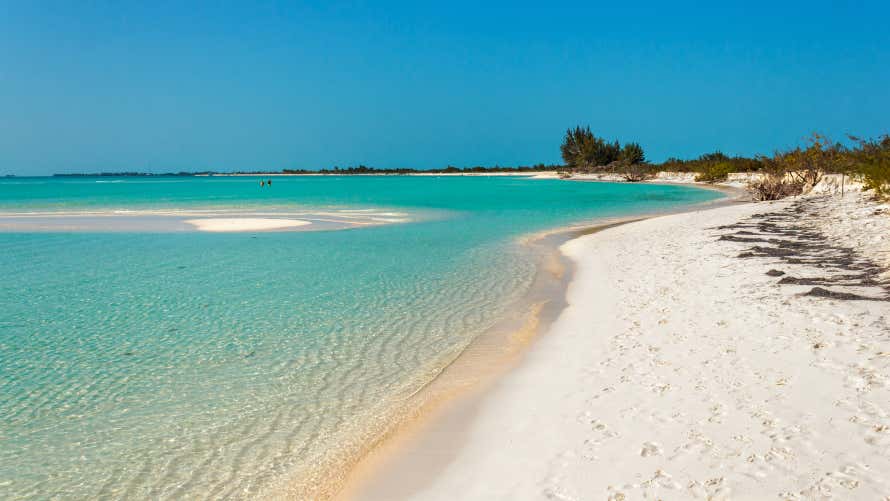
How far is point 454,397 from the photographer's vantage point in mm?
6484

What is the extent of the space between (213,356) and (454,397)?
11.5 feet

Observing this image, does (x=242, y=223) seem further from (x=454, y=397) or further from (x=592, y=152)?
(x=592, y=152)

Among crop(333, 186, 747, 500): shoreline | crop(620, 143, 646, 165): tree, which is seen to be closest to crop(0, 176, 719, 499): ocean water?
crop(333, 186, 747, 500): shoreline

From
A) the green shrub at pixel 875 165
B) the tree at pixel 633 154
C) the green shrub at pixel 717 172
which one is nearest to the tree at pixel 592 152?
the tree at pixel 633 154

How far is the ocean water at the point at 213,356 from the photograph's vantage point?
5133 mm

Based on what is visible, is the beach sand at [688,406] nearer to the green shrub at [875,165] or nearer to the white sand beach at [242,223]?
the green shrub at [875,165]

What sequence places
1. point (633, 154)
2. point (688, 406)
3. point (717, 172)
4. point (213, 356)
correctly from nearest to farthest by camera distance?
1. point (688, 406)
2. point (213, 356)
3. point (717, 172)
4. point (633, 154)

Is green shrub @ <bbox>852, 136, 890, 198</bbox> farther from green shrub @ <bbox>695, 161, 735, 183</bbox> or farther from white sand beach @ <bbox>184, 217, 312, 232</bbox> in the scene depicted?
green shrub @ <bbox>695, 161, 735, 183</bbox>

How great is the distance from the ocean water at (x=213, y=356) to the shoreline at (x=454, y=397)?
30 centimetres

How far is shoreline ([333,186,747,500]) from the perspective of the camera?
15.9 feet

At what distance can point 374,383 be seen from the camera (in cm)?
703

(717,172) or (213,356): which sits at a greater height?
(717,172)

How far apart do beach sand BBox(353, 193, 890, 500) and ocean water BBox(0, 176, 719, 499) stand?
1184mm

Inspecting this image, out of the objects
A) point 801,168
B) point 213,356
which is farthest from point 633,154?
point 213,356
